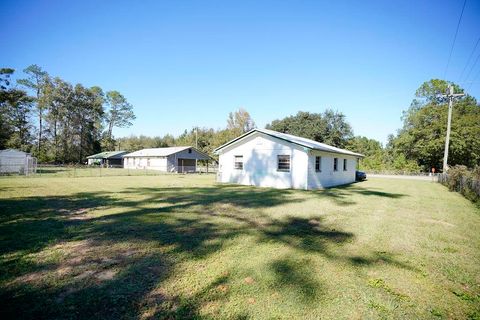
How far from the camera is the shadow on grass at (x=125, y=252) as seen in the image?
3.28 metres

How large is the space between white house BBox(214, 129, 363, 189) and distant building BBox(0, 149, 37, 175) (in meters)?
22.9

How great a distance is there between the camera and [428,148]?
44.5 meters

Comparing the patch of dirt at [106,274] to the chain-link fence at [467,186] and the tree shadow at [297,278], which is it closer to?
the tree shadow at [297,278]

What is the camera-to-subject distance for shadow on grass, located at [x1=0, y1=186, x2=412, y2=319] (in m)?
3.28

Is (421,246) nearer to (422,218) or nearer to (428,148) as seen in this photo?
(422,218)

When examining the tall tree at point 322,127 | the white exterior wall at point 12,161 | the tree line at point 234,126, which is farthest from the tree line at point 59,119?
the tall tree at point 322,127

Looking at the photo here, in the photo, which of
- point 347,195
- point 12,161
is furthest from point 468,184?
point 12,161

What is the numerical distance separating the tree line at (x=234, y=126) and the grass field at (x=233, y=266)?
46.6 metres

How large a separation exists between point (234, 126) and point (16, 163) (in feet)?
137

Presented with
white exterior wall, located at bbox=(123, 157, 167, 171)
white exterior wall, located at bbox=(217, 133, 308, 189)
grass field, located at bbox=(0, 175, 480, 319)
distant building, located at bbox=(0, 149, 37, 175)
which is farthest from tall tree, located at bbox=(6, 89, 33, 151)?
grass field, located at bbox=(0, 175, 480, 319)

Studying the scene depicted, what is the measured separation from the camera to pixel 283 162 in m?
18.1

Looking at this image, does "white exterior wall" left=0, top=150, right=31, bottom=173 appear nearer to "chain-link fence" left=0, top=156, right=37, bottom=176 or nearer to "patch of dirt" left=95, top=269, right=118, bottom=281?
"chain-link fence" left=0, top=156, right=37, bottom=176

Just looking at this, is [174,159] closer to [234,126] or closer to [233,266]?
[234,126]

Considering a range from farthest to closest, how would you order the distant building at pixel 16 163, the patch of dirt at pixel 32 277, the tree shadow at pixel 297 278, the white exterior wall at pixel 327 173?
the distant building at pixel 16 163, the white exterior wall at pixel 327 173, the patch of dirt at pixel 32 277, the tree shadow at pixel 297 278
